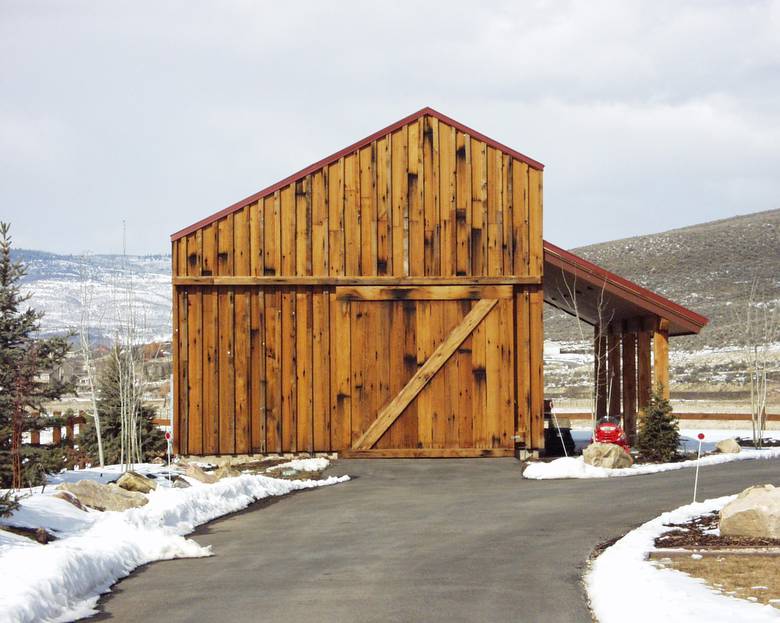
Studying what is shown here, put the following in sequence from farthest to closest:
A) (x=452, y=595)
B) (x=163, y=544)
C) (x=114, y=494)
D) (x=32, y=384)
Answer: (x=32, y=384)
(x=114, y=494)
(x=163, y=544)
(x=452, y=595)

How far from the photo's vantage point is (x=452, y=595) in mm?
9727

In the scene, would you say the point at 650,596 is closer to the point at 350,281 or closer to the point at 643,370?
the point at 350,281

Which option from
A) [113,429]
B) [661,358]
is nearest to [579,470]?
[661,358]

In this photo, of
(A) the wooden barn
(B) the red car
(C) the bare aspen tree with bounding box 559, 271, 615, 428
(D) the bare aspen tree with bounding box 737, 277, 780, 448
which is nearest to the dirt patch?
(B) the red car

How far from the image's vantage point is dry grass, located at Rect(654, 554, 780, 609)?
31.1 feet

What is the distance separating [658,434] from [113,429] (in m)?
11.5

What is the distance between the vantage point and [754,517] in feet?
40.8

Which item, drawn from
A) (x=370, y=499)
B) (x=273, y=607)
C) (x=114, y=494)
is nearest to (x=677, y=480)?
(x=370, y=499)

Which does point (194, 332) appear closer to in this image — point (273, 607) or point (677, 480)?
point (677, 480)

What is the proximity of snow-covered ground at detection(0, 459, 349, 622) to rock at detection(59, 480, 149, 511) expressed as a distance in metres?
0.24

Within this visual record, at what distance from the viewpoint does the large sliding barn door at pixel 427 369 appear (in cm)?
2336

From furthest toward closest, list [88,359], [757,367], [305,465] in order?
1. [757,367]
2. [305,465]
3. [88,359]

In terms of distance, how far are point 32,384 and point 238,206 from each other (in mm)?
7647

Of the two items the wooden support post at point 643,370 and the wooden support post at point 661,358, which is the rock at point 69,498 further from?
the wooden support post at point 643,370
